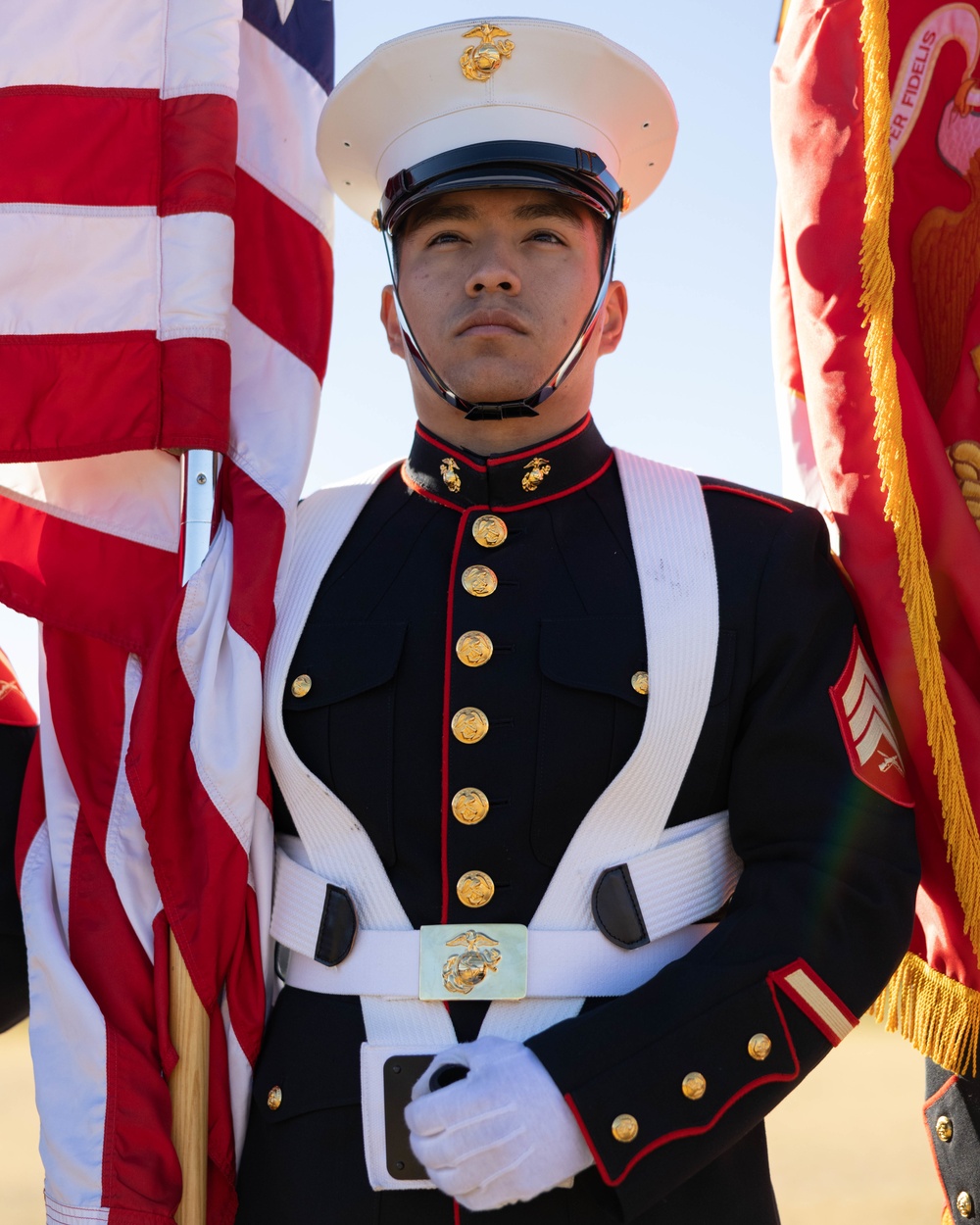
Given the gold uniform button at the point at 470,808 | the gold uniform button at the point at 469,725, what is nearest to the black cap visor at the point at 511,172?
the gold uniform button at the point at 469,725

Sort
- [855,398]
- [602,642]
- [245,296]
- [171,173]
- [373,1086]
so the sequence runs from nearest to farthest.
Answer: [373,1086]
[602,642]
[855,398]
[171,173]
[245,296]

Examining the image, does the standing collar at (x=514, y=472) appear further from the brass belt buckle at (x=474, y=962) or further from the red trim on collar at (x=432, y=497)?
the brass belt buckle at (x=474, y=962)

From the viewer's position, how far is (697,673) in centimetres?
243

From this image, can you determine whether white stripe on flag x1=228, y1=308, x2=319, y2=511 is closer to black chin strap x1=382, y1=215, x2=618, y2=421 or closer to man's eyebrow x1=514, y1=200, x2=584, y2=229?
black chin strap x1=382, y1=215, x2=618, y2=421

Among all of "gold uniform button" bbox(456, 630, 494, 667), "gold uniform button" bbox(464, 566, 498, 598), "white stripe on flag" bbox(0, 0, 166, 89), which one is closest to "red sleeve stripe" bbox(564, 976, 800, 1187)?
"gold uniform button" bbox(456, 630, 494, 667)

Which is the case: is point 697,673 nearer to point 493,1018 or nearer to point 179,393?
point 493,1018

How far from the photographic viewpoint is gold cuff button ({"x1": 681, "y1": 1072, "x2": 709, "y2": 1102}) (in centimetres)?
214

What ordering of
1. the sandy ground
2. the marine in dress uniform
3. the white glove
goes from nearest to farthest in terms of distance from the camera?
the white glove, the marine in dress uniform, the sandy ground

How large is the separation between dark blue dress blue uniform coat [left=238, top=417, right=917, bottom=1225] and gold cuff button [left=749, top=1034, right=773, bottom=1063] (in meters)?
0.01

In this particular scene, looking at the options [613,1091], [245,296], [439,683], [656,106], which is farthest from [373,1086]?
[656,106]

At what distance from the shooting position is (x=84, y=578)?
282 cm

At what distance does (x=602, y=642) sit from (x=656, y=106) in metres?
1.21

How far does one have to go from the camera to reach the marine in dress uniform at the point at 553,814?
2170mm

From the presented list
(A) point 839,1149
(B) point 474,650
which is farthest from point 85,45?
(A) point 839,1149
